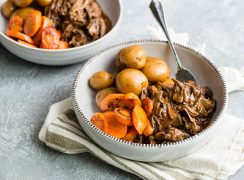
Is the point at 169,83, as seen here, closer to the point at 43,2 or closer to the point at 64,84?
the point at 64,84

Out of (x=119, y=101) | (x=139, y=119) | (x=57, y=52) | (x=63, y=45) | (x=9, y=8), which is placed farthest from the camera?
(x=9, y=8)

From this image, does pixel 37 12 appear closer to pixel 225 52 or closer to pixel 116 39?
pixel 116 39

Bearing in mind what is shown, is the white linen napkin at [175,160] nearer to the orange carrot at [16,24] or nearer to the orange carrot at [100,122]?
the orange carrot at [100,122]

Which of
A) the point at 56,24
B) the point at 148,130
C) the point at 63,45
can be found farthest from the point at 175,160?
the point at 56,24

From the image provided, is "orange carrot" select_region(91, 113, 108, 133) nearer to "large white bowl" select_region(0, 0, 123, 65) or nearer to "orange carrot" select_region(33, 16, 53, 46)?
"large white bowl" select_region(0, 0, 123, 65)

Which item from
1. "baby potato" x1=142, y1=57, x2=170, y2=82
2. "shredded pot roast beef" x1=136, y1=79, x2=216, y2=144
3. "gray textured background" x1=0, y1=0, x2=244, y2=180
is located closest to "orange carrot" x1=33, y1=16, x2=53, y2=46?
"gray textured background" x1=0, y1=0, x2=244, y2=180

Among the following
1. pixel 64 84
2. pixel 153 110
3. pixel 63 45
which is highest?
pixel 153 110

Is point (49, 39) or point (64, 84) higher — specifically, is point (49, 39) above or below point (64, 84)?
above

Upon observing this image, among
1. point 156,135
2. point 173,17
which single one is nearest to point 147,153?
point 156,135
